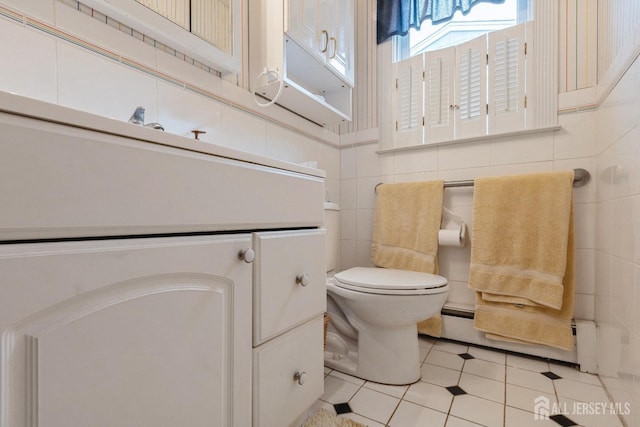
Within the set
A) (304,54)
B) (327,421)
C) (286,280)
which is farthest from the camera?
(304,54)

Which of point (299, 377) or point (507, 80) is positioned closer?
point (299, 377)

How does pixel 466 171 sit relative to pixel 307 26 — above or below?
below

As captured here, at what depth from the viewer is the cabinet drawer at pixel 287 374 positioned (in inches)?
28.2

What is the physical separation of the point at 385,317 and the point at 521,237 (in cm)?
80

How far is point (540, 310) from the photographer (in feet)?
4.54

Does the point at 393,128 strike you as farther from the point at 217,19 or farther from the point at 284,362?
the point at 284,362

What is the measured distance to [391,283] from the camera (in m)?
1.16

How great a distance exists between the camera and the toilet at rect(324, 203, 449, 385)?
1133 mm

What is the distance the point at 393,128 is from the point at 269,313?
57.6 inches

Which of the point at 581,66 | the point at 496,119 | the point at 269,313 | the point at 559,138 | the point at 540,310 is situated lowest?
the point at 540,310

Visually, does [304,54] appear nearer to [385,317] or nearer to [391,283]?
[391,283]

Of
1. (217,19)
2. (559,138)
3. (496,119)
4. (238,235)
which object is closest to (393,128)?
(496,119)

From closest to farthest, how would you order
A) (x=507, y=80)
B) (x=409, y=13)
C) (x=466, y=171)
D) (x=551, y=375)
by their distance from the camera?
(x=551, y=375) → (x=507, y=80) → (x=466, y=171) → (x=409, y=13)

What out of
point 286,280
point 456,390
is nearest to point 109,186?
point 286,280
